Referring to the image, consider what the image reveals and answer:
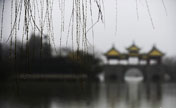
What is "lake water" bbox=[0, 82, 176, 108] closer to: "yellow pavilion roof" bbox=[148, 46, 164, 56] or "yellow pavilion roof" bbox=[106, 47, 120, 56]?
"yellow pavilion roof" bbox=[106, 47, 120, 56]

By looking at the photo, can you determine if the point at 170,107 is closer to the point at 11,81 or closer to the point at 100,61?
the point at 11,81

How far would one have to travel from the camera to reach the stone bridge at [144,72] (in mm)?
12094

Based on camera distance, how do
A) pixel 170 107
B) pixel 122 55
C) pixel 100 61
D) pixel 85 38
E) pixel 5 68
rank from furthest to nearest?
pixel 122 55, pixel 100 61, pixel 5 68, pixel 170 107, pixel 85 38

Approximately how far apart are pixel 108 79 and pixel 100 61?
3.33 ft

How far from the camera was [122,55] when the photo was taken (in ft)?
42.4

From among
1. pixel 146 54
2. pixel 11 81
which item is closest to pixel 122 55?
pixel 146 54

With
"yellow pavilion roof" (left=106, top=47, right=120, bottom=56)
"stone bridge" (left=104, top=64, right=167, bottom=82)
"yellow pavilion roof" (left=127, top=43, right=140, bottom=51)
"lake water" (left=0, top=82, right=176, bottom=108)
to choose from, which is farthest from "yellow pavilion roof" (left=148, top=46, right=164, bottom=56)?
"lake water" (left=0, top=82, right=176, bottom=108)

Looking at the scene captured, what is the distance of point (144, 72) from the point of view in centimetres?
1252

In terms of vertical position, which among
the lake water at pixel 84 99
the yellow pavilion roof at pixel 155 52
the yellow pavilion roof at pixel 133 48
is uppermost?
the yellow pavilion roof at pixel 133 48

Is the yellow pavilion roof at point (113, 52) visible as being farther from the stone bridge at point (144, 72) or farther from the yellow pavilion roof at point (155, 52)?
the yellow pavilion roof at point (155, 52)

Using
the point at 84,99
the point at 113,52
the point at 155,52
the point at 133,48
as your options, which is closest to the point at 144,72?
the point at 155,52

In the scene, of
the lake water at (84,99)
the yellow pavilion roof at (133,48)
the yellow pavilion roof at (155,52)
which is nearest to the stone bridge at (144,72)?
the yellow pavilion roof at (155,52)

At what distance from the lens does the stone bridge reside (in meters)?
12.1

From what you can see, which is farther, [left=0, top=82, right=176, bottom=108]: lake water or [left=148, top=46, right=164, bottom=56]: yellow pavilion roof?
[left=148, top=46, right=164, bottom=56]: yellow pavilion roof
